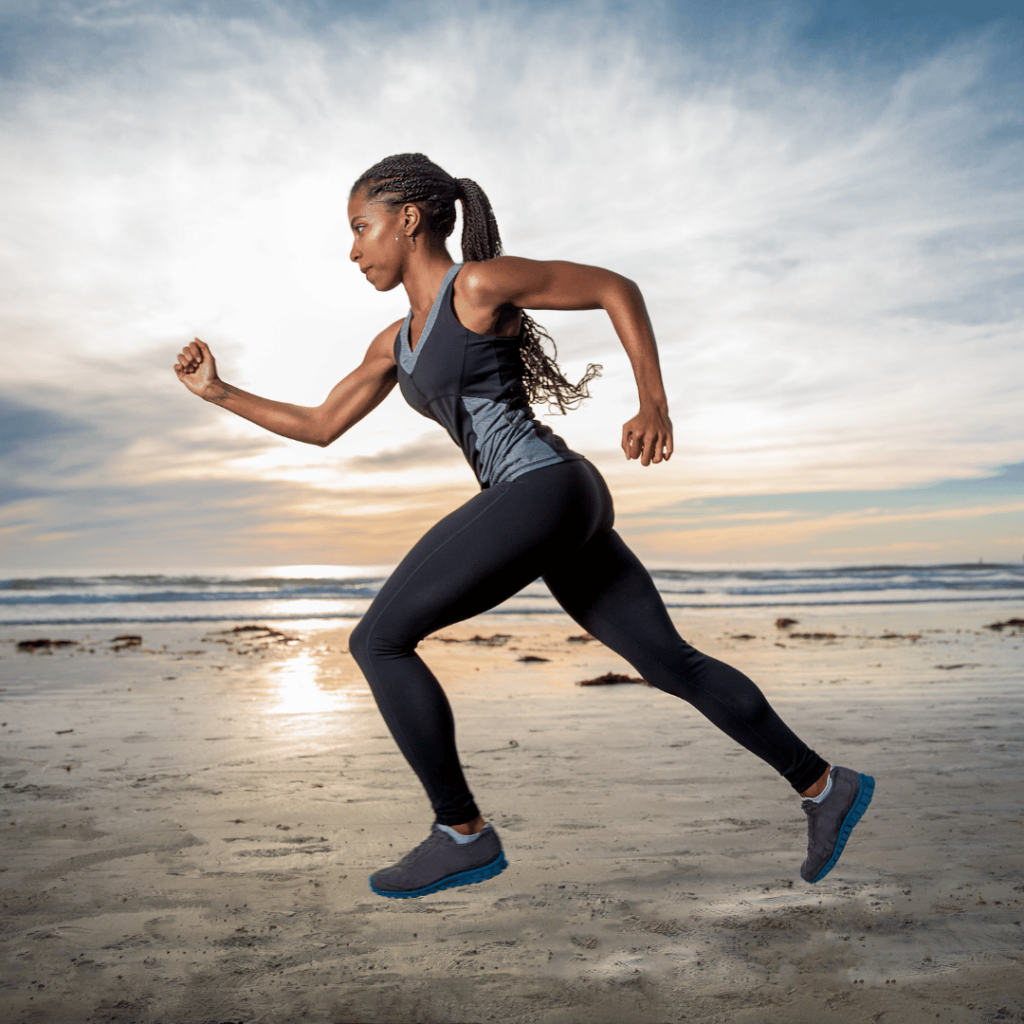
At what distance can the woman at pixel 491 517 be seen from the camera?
2.27 meters

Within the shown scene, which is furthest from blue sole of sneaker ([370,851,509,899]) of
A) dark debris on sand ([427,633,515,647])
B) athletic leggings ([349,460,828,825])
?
dark debris on sand ([427,633,515,647])

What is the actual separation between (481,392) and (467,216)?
2.16 feet

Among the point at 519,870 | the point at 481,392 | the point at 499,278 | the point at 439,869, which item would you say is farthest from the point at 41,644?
the point at 499,278

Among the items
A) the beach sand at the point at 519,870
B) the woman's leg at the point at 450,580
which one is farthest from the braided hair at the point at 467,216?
the beach sand at the point at 519,870

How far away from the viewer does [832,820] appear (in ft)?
8.59

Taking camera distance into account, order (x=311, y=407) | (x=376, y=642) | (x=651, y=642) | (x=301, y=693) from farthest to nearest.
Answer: (x=301, y=693) → (x=311, y=407) → (x=651, y=642) → (x=376, y=642)

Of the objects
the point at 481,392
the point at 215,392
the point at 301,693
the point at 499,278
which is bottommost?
the point at 301,693

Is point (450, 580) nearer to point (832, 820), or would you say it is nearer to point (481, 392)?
point (481, 392)

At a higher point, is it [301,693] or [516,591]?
[516,591]

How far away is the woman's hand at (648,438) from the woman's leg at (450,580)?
0.66 ft

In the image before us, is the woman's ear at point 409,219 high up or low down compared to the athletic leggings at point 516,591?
up

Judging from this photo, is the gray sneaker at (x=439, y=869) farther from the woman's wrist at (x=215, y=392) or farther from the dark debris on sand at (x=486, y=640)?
the dark debris on sand at (x=486, y=640)

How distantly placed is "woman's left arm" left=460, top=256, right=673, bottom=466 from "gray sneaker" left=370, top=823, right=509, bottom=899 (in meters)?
1.26

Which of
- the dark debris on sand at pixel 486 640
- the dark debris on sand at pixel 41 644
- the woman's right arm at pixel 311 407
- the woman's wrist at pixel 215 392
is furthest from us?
the dark debris on sand at pixel 486 640
